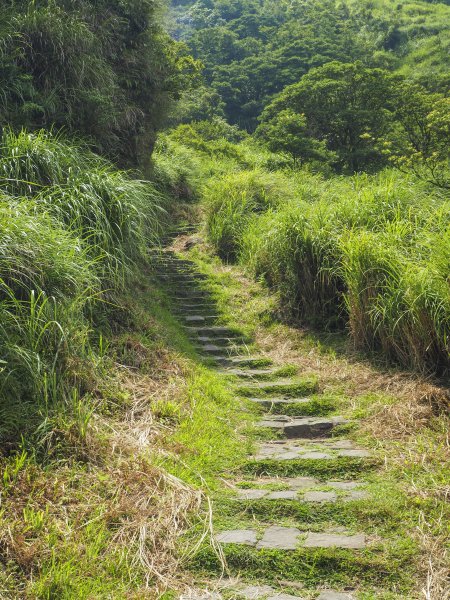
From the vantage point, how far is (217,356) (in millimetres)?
6309

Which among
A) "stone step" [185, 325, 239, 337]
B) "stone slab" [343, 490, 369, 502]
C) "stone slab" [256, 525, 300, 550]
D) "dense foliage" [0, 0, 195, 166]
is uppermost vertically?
"dense foliage" [0, 0, 195, 166]

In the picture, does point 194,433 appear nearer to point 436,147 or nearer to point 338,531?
point 338,531

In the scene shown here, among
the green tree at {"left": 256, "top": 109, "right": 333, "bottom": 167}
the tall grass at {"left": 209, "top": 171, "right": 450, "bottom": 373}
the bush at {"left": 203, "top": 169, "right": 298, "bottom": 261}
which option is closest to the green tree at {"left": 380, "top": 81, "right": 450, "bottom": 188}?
the green tree at {"left": 256, "top": 109, "right": 333, "bottom": 167}

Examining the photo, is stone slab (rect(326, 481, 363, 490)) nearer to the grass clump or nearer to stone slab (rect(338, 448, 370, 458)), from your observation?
stone slab (rect(338, 448, 370, 458))

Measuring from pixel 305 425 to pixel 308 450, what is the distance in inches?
17.3

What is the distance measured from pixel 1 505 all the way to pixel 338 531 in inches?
76.1

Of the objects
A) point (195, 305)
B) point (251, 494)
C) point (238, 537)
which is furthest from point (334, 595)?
point (195, 305)

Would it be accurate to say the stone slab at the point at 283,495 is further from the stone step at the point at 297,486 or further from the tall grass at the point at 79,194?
the tall grass at the point at 79,194

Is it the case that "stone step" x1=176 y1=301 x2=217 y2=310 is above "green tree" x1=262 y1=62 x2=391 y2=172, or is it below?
below

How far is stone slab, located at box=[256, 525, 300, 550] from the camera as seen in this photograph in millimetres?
3161

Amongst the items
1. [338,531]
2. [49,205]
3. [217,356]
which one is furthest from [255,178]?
[338,531]

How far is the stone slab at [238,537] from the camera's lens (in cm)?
320

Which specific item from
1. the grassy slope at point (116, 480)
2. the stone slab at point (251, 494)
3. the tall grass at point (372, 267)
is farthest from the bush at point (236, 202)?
the stone slab at point (251, 494)

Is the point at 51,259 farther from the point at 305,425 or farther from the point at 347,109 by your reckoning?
the point at 347,109
